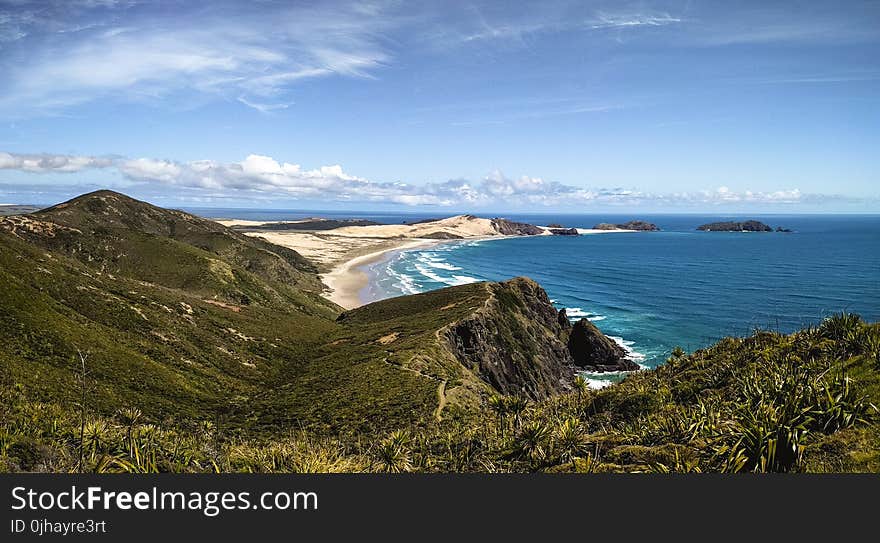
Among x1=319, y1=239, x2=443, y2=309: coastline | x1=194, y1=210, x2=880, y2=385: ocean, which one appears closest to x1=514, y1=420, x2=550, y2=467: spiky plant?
x1=194, y1=210, x2=880, y2=385: ocean

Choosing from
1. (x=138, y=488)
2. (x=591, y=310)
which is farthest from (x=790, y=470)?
(x=591, y=310)

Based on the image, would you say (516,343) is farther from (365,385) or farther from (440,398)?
(365,385)

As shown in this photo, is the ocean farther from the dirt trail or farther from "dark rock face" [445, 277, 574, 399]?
the dirt trail

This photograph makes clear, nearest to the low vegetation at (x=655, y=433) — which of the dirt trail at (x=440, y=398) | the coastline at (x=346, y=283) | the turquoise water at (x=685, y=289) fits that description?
the dirt trail at (x=440, y=398)

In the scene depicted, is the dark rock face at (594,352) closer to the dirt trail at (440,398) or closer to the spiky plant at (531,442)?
the dirt trail at (440,398)

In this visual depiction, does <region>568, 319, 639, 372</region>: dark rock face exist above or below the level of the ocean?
below

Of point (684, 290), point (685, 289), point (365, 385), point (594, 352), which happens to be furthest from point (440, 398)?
point (685, 289)

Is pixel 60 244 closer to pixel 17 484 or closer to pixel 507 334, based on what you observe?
pixel 507 334

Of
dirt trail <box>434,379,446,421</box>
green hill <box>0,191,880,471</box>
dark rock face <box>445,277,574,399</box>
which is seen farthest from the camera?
dark rock face <box>445,277,574,399</box>
